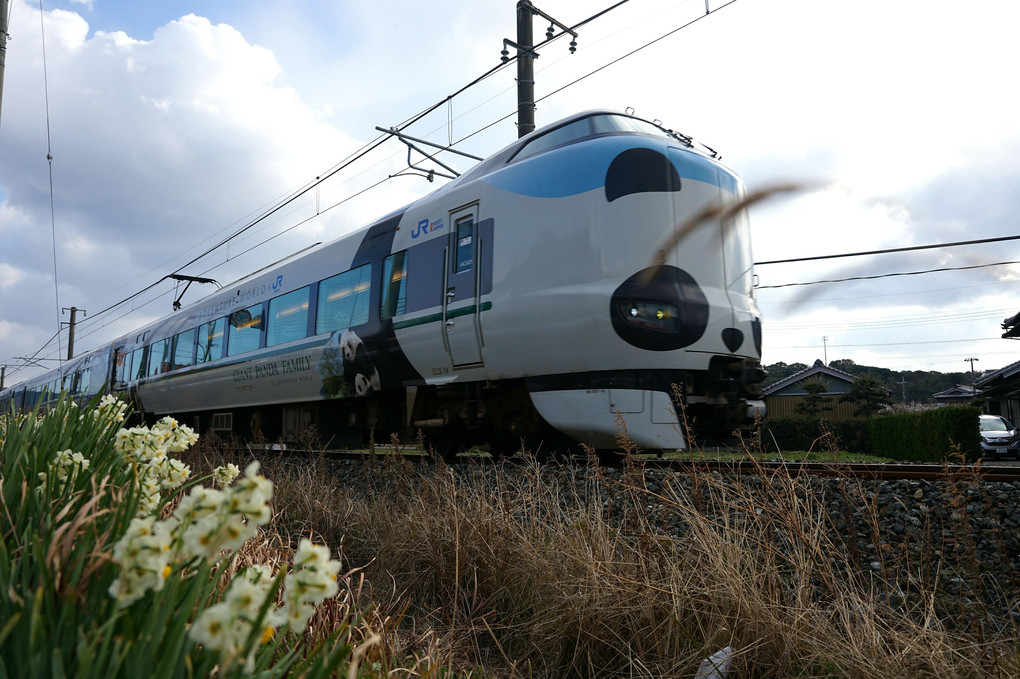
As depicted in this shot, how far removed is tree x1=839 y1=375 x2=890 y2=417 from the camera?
25141 millimetres

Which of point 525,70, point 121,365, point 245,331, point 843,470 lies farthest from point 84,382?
point 843,470

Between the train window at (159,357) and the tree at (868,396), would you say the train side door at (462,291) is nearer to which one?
the train window at (159,357)

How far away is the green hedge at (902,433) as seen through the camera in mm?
11633

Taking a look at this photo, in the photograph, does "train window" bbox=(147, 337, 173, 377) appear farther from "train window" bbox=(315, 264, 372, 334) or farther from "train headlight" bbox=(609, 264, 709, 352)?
"train headlight" bbox=(609, 264, 709, 352)

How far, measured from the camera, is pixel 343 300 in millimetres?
7953

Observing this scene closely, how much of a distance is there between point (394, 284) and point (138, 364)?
10.2m

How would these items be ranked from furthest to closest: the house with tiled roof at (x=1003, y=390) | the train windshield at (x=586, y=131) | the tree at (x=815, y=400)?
the tree at (x=815, y=400) → the house with tiled roof at (x=1003, y=390) → the train windshield at (x=586, y=131)

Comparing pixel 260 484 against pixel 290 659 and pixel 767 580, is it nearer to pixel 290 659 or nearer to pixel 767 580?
pixel 290 659

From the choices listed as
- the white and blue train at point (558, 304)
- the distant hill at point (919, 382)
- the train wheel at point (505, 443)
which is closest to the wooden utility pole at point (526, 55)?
the white and blue train at point (558, 304)

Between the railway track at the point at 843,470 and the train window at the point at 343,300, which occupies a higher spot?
the train window at the point at 343,300

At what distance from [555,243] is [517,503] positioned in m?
2.32

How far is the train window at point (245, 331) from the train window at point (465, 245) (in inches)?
178

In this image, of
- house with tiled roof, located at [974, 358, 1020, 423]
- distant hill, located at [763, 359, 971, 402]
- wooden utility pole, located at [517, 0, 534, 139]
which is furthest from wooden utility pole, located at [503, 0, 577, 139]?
distant hill, located at [763, 359, 971, 402]

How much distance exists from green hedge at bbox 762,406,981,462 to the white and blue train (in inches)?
87.2
